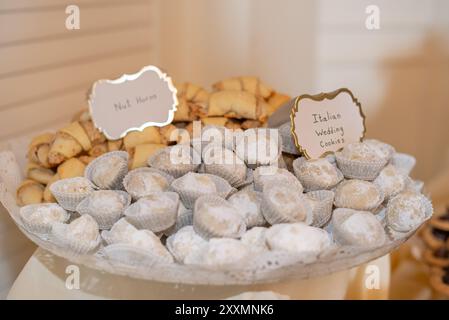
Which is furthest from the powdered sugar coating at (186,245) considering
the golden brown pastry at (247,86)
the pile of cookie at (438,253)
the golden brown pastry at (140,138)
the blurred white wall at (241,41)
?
the blurred white wall at (241,41)

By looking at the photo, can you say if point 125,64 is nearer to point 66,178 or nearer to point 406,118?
point 66,178

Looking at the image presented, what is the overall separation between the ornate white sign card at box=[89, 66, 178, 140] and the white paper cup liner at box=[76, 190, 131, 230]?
0.24m

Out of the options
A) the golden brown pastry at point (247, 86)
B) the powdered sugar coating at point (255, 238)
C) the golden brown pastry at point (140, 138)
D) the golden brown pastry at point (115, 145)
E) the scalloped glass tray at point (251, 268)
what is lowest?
the scalloped glass tray at point (251, 268)

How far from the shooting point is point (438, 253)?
1.73 metres

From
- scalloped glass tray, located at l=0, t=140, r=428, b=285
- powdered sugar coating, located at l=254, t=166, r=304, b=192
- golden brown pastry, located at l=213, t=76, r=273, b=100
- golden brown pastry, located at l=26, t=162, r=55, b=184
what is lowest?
scalloped glass tray, located at l=0, t=140, r=428, b=285

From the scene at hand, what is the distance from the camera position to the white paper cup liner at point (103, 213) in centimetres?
93

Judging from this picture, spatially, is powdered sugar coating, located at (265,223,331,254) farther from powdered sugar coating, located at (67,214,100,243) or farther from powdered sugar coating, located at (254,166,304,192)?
powdered sugar coating, located at (67,214,100,243)

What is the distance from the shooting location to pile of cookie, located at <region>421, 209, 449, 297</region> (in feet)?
5.62

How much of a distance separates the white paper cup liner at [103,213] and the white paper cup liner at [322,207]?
0.31 m

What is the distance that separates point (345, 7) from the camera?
2.05m

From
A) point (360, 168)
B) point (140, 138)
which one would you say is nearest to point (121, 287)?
point (140, 138)

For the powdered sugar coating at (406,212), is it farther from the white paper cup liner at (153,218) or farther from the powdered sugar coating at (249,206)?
the white paper cup liner at (153,218)

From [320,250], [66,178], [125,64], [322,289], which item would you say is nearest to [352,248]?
[320,250]

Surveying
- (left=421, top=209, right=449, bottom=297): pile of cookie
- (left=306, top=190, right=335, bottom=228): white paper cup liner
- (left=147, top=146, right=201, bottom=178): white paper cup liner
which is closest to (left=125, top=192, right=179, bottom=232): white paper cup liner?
(left=147, top=146, right=201, bottom=178): white paper cup liner
